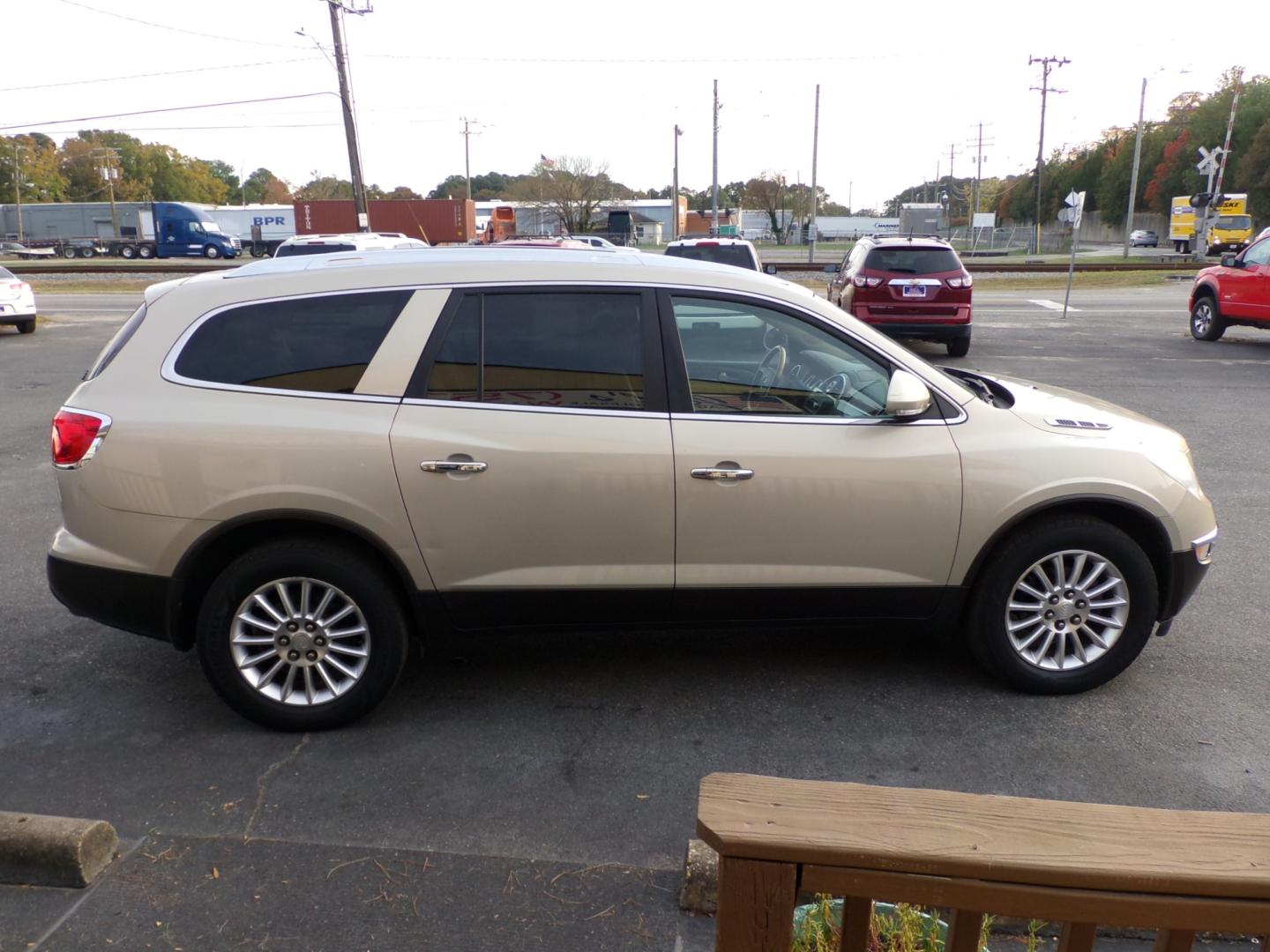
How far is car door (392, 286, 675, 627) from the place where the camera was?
4.00m

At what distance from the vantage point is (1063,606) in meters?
4.33

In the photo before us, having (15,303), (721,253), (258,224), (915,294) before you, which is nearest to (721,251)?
(721,253)

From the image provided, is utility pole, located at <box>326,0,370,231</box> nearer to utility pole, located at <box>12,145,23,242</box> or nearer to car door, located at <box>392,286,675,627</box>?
car door, located at <box>392,286,675,627</box>

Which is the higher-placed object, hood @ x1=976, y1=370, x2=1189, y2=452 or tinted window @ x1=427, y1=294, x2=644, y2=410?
tinted window @ x1=427, y1=294, x2=644, y2=410

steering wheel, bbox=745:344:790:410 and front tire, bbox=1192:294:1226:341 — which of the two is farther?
front tire, bbox=1192:294:1226:341

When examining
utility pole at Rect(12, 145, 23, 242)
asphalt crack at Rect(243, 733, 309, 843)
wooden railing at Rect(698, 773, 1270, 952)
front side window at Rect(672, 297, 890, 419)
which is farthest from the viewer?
utility pole at Rect(12, 145, 23, 242)

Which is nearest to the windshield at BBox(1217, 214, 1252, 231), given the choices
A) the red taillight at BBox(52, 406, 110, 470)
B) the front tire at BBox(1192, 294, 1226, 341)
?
the front tire at BBox(1192, 294, 1226, 341)

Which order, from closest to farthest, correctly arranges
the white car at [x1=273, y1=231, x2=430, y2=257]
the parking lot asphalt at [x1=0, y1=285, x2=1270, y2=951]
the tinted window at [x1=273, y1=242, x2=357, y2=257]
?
the parking lot asphalt at [x1=0, y1=285, x2=1270, y2=951], the tinted window at [x1=273, y1=242, x2=357, y2=257], the white car at [x1=273, y1=231, x2=430, y2=257]

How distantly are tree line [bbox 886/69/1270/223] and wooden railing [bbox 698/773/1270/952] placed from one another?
72.6 m

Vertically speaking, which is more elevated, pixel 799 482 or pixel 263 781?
pixel 799 482

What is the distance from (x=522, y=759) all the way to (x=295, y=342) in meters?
1.87

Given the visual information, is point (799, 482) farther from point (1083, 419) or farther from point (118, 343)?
point (118, 343)

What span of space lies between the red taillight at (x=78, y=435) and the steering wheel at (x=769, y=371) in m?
2.52

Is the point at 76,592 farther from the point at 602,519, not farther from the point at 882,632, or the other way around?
the point at 882,632
